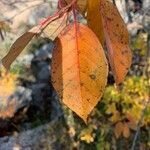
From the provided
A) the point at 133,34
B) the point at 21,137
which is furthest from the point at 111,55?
the point at 133,34

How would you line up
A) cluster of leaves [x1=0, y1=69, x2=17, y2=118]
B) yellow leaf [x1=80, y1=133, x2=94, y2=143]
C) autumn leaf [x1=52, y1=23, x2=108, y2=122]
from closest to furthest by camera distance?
autumn leaf [x1=52, y1=23, x2=108, y2=122]
yellow leaf [x1=80, y1=133, x2=94, y2=143]
cluster of leaves [x1=0, y1=69, x2=17, y2=118]

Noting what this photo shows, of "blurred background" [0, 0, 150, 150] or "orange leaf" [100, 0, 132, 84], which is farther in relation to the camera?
"blurred background" [0, 0, 150, 150]

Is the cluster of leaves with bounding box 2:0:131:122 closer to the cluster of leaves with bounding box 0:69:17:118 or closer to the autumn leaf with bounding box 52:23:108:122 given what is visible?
the autumn leaf with bounding box 52:23:108:122

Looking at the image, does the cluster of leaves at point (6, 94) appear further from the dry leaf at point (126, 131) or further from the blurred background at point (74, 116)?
the dry leaf at point (126, 131)

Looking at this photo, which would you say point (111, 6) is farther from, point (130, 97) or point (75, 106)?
point (130, 97)

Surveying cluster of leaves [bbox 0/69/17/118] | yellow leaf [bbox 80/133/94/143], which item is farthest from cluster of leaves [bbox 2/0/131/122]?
cluster of leaves [bbox 0/69/17/118]

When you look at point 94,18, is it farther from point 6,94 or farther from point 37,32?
point 6,94

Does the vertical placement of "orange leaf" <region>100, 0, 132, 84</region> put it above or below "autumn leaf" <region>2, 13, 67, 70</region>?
below

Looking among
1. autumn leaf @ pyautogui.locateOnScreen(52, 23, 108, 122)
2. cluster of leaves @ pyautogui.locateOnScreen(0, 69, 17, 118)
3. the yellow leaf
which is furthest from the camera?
cluster of leaves @ pyautogui.locateOnScreen(0, 69, 17, 118)

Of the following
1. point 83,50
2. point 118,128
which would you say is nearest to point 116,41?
point 83,50
